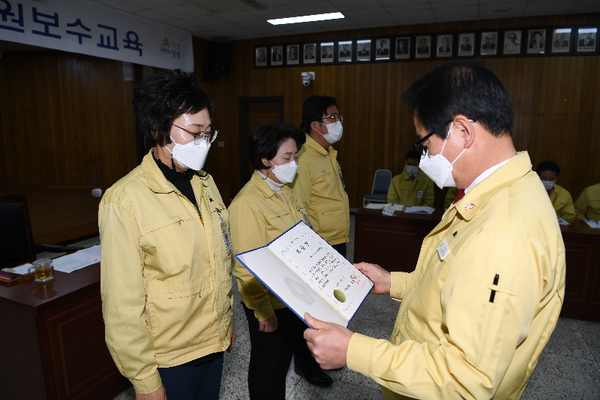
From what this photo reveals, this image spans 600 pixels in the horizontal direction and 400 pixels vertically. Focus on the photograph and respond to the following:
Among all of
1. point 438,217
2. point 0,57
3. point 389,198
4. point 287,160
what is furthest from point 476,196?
point 0,57

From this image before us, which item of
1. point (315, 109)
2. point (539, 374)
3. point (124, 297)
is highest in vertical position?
point (315, 109)

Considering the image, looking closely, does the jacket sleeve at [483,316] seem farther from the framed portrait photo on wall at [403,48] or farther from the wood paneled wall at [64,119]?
the wood paneled wall at [64,119]

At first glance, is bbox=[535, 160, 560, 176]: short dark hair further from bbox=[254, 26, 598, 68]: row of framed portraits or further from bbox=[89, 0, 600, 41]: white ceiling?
bbox=[254, 26, 598, 68]: row of framed portraits

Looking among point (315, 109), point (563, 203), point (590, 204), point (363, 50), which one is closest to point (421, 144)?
point (315, 109)

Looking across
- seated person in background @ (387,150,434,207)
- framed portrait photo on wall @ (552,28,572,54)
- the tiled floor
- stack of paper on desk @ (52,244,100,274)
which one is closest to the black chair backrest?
stack of paper on desk @ (52,244,100,274)

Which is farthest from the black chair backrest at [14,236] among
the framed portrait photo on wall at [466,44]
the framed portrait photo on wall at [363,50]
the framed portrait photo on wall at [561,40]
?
the framed portrait photo on wall at [561,40]

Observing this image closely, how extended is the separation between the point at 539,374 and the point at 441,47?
5522 mm

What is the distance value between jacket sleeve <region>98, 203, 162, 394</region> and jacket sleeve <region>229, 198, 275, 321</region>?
1.93 feet

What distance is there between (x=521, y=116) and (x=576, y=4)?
1.69 metres

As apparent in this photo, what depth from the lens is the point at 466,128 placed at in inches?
36.1

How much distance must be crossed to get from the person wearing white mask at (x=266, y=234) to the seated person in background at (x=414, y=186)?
308cm

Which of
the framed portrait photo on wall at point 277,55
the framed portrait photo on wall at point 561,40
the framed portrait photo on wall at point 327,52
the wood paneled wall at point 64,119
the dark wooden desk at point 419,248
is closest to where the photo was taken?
the dark wooden desk at point 419,248

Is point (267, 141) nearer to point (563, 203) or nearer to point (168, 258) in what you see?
point (168, 258)

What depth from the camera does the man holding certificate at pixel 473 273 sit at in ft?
2.53
